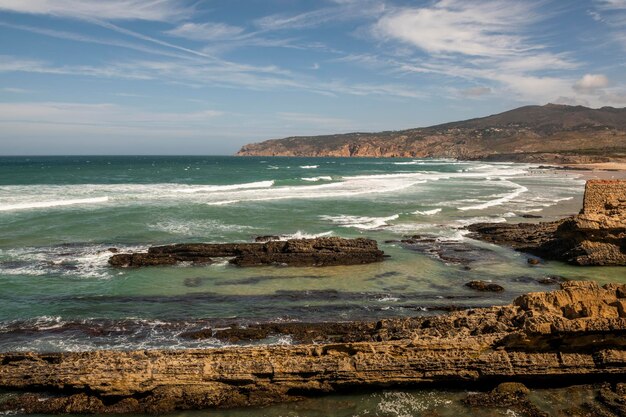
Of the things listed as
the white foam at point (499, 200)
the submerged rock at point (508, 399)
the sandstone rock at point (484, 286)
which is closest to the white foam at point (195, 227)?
the sandstone rock at point (484, 286)

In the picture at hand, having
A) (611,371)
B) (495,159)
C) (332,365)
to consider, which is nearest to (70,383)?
(332,365)

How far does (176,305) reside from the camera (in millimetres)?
14789

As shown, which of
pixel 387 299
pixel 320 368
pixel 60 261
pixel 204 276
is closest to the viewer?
pixel 320 368

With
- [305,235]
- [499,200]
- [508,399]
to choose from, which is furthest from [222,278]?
[499,200]

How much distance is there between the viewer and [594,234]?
64.0 ft

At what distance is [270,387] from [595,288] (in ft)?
23.1

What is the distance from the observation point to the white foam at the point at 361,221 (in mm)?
28859

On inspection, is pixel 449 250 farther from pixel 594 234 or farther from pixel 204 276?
pixel 204 276

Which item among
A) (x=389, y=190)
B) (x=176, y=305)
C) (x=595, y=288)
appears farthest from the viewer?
(x=389, y=190)

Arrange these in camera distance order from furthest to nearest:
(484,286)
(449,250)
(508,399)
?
(449,250), (484,286), (508,399)

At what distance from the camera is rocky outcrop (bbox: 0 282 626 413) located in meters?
8.68

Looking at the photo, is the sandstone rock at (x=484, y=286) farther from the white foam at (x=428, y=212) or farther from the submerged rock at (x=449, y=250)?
the white foam at (x=428, y=212)

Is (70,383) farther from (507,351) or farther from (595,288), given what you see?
(595,288)

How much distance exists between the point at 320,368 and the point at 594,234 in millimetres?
15761
